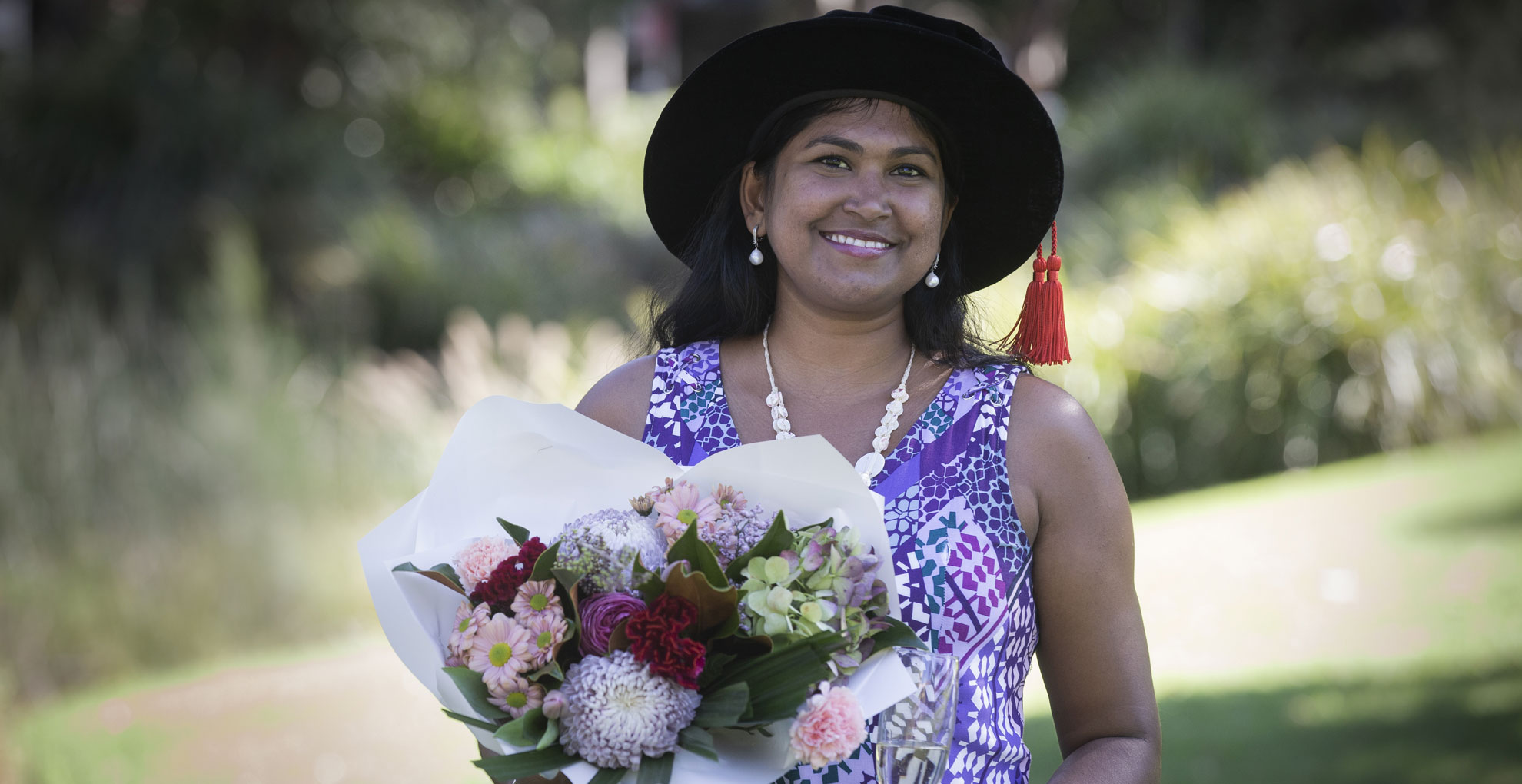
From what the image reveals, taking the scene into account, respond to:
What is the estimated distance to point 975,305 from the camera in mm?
2922

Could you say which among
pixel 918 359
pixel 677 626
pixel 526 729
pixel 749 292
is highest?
pixel 749 292

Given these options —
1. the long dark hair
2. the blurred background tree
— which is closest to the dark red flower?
the long dark hair

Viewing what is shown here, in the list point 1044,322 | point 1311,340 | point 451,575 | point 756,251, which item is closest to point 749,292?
point 756,251

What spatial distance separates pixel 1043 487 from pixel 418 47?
17.5 metres

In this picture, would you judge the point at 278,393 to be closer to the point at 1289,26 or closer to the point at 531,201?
the point at 531,201

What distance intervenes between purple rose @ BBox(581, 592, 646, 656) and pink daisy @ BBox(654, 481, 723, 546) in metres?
0.13

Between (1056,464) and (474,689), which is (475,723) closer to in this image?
(474,689)

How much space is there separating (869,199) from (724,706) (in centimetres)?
108

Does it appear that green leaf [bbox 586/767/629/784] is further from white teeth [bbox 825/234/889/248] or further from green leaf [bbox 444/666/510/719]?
white teeth [bbox 825/234/889/248]

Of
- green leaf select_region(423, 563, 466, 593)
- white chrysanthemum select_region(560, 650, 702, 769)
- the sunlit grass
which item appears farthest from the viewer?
the sunlit grass

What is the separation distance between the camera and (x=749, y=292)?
275cm

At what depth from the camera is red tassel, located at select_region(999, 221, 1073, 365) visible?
2678 mm

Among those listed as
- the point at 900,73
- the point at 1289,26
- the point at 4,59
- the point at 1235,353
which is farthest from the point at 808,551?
the point at 1289,26

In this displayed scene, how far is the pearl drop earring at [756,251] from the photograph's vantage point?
2.68 m
